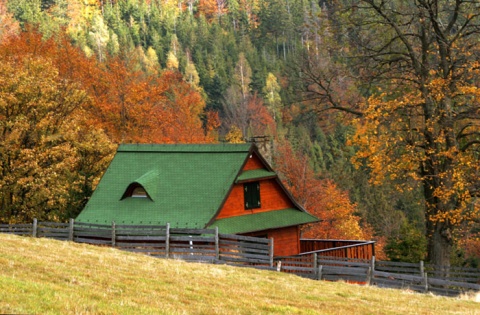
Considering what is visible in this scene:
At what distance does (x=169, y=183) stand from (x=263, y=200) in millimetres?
5315

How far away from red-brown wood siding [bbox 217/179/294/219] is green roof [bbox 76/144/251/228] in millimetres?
736

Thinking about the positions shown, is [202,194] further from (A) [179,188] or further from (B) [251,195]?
(B) [251,195]

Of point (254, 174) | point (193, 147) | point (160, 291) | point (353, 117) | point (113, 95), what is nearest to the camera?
point (160, 291)

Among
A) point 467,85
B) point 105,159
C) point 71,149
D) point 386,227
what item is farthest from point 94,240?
point 386,227

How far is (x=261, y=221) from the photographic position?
4091cm

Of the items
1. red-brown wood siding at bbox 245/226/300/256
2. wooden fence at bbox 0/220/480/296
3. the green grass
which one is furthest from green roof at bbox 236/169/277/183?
the green grass

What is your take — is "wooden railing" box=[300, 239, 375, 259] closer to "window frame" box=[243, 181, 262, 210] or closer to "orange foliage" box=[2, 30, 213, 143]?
"window frame" box=[243, 181, 262, 210]

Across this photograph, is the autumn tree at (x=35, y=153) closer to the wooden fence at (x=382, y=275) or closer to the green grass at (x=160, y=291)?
the green grass at (x=160, y=291)

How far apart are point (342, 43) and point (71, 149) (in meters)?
21.0

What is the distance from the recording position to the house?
40.2m

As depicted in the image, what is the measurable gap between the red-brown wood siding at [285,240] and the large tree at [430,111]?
26.7 ft

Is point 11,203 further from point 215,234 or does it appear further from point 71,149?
point 215,234

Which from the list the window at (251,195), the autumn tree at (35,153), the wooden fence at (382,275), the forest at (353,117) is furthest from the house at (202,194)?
the autumn tree at (35,153)

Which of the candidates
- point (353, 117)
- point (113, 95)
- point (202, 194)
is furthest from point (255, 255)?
point (113, 95)
